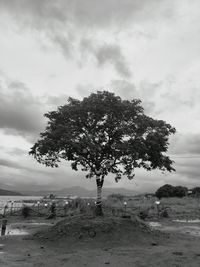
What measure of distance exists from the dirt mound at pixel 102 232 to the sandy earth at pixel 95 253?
0.41 m

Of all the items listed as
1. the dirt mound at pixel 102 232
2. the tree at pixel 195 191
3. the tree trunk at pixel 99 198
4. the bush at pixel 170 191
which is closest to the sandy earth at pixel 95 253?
the dirt mound at pixel 102 232

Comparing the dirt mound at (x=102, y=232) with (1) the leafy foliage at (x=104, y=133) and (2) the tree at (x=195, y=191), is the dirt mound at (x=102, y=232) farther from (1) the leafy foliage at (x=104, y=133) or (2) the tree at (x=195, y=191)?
(2) the tree at (x=195, y=191)

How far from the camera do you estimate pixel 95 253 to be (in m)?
20.0

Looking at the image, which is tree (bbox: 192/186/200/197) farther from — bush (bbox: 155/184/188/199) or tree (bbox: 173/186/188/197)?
bush (bbox: 155/184/188/199)

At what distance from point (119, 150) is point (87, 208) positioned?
969 inches

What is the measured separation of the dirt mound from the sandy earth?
1.36ft

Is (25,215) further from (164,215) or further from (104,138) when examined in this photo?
(104,138)

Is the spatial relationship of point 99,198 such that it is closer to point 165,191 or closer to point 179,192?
point 165,191

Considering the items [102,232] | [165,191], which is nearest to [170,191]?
[165,191]

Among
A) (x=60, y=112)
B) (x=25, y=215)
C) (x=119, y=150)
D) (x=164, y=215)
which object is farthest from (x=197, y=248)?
(x=25, y=215)

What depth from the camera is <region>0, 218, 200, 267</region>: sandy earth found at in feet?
55.9

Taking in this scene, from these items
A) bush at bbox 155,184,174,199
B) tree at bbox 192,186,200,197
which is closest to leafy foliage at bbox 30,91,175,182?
bush at bbox 155,184,174,199

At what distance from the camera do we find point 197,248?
2152 centimetres

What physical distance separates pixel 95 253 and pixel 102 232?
4.29 meters
